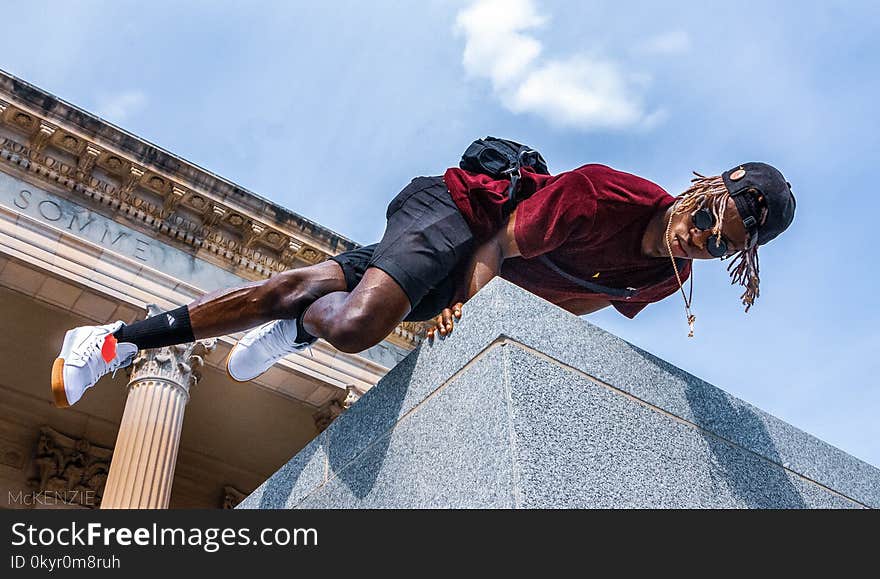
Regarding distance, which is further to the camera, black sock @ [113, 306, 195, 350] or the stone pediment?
the stone pediment

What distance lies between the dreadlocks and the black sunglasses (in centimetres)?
2

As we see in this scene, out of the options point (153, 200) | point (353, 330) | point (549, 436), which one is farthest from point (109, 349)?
point (153, 200)

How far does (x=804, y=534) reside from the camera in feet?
9.18

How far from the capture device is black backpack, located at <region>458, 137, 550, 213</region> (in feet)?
14.2

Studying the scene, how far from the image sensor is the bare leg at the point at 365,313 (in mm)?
3732

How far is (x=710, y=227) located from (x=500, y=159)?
41.4 inches

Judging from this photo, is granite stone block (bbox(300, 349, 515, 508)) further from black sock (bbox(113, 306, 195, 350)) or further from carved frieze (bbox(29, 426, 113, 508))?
carved frieze (bbox(29, 426, 113, 508))

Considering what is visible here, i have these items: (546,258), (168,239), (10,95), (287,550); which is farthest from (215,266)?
(287,550)

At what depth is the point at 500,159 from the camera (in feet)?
14.4

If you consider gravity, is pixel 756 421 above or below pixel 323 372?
below

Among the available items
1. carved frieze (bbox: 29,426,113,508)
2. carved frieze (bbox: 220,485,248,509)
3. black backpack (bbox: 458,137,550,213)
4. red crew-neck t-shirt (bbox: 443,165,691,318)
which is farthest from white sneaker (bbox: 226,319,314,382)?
carved frieze (bbox: 220,485,248,509)

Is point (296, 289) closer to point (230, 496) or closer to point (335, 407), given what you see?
point (335, 407)

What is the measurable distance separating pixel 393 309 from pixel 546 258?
86cm

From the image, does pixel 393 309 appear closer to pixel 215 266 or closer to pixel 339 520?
pixel 339 520
